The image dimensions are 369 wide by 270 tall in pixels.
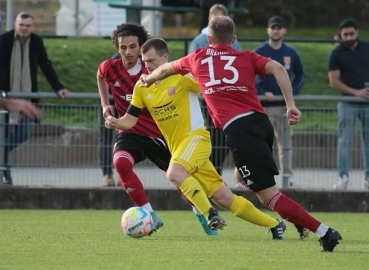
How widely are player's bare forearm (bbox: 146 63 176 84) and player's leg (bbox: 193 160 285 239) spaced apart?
3.64 feet

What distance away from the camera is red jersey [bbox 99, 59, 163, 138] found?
38.0 ft

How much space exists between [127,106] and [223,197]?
5.95 feet

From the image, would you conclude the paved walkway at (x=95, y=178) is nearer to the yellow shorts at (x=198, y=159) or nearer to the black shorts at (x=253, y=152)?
the yellow shorts at (x=198, y=159)

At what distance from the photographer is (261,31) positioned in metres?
34.8

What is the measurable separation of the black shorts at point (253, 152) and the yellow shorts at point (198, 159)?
30.7 inches

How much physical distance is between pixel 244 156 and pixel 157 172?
541 centimetres

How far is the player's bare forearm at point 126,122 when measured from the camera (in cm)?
1074

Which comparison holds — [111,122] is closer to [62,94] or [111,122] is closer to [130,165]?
[130,165]

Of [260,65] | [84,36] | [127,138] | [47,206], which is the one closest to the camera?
[260,65]

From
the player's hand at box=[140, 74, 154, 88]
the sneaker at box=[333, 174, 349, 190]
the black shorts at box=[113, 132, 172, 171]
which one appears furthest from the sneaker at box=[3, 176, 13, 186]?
the player's hand at box=[140, 74, 154, 88]

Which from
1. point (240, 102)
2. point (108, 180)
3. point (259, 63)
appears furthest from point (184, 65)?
point (108, 180)

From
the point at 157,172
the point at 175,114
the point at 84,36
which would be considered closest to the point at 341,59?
the point at 157,172

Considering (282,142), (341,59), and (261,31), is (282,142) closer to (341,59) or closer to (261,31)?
(341,59)

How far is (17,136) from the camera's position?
575 inches
